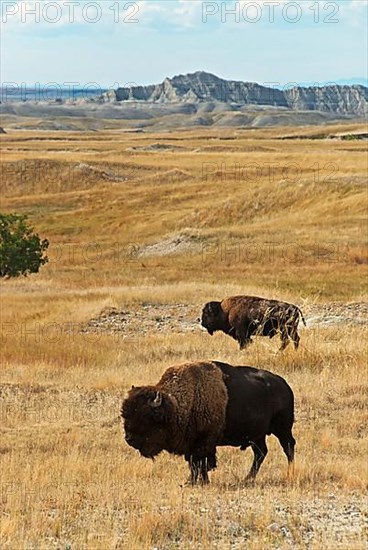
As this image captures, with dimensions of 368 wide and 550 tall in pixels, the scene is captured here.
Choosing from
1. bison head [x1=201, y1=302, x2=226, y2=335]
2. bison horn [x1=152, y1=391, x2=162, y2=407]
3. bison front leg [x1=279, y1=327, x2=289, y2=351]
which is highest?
bison horn [x1=152, y1=391, x2=162, y2=407]

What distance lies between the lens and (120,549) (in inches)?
262

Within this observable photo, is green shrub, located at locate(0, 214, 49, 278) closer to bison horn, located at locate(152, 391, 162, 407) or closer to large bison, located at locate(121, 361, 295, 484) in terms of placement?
large bison, located at locate(121, 361, 295, 484)

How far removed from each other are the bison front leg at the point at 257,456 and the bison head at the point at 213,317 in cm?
935

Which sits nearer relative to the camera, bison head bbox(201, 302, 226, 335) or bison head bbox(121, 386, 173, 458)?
bison head bbox(121, 386, 173, 458)

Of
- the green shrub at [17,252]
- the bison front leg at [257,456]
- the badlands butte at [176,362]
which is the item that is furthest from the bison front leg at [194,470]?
the green shrub at [17,252]

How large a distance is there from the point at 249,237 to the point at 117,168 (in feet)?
155

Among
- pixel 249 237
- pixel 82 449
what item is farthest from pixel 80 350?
pixel 249 237

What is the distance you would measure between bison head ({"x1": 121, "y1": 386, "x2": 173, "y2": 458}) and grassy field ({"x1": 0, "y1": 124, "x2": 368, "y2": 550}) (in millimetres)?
472

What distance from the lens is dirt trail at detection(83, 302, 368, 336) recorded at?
24.1 metres

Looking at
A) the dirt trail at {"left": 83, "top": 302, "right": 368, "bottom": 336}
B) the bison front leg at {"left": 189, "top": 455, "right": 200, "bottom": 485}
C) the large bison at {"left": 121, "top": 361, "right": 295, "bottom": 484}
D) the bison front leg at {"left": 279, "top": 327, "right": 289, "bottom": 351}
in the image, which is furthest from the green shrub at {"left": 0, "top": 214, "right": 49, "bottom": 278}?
the bison front leg at {"left": 189, "top": 455, "right": 200, "bottom": 485}

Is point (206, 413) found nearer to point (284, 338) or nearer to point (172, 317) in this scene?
point (284, 338)

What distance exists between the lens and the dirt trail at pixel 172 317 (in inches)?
948

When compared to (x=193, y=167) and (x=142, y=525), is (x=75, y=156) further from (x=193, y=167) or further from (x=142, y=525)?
(x=142, y=525)

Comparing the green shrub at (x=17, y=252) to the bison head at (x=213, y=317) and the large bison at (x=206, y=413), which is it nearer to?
the bison head at (x=213, y=317)
